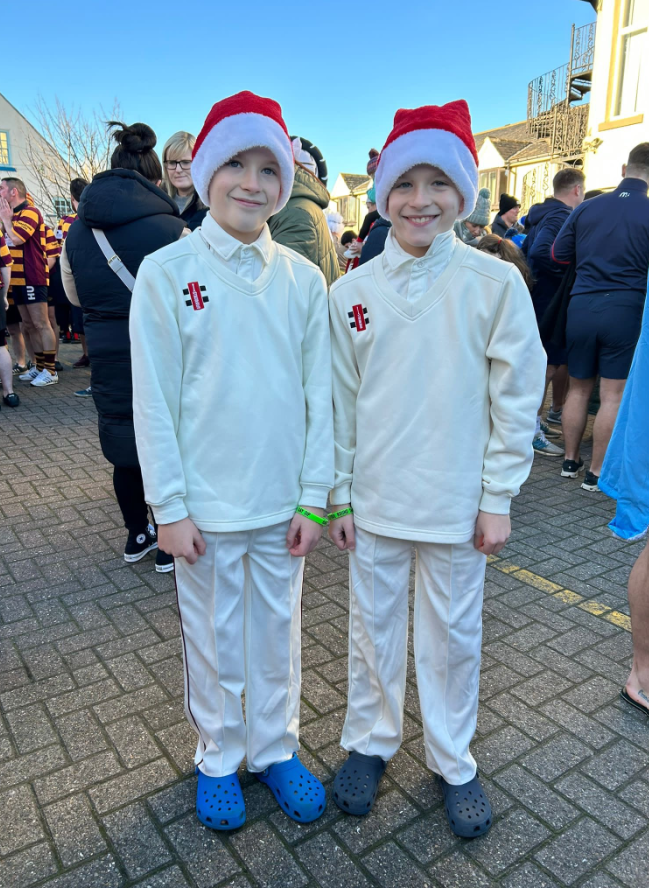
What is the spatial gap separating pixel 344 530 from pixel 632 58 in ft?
47.5

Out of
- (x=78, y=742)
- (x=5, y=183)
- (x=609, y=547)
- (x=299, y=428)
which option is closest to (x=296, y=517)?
(x=299, y=428)

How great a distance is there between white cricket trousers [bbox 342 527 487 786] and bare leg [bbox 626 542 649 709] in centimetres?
86

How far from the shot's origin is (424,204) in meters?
1.80

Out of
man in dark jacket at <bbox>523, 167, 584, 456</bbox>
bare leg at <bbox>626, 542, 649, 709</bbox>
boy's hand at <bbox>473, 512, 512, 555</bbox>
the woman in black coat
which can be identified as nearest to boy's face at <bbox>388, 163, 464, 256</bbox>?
boy's hand at <bbox>473, 512, 512, 555</bbox>

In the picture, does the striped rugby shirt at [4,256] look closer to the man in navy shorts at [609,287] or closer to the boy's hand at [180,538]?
the man in navy shorts at [609,287]

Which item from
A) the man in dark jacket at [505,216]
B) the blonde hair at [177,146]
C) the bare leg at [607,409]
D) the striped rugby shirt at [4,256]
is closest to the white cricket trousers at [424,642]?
the blonde hair at [177,146]

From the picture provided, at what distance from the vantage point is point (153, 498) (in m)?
1.81

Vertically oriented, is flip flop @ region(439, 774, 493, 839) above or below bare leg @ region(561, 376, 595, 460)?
below

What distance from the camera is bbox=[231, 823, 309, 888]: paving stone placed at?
1.84 m

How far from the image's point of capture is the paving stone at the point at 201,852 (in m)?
1.86

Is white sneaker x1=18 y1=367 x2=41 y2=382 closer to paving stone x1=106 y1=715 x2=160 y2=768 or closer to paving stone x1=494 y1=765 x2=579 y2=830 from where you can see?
→ paving stone x1=106 y1=715 x2=160 y2=768

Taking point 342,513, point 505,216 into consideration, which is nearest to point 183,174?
point 342,513

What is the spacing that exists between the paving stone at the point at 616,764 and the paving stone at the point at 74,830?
1.61m

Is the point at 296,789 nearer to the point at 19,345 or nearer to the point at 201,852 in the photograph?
the point at 201,852
